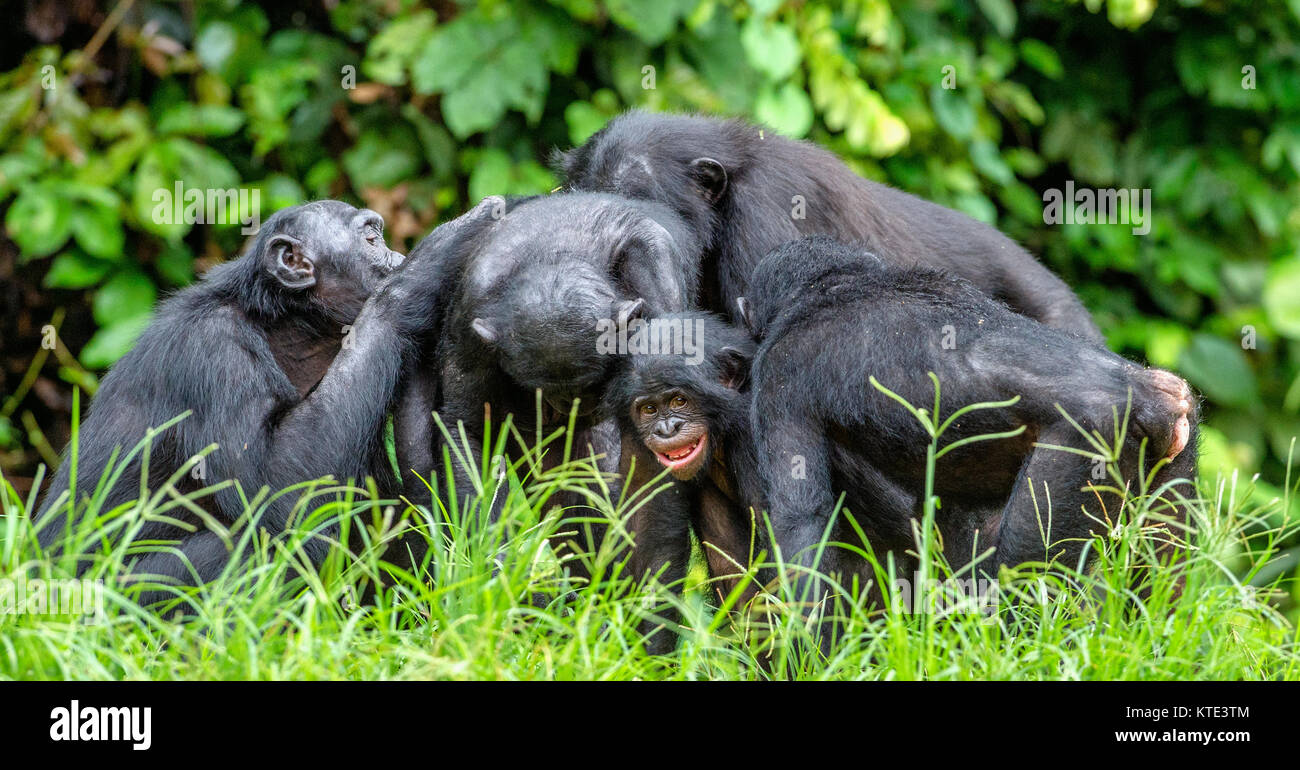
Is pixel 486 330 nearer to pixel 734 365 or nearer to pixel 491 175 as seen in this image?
pixel 734 365

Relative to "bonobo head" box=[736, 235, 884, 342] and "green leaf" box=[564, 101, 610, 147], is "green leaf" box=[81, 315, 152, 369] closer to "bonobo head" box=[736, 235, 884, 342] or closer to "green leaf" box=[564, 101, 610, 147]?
"green leaf" box=[564, 101, 610, 147]

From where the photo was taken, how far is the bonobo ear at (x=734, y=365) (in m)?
4.61

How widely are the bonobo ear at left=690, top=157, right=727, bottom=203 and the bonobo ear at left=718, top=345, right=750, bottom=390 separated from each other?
3.16 feet

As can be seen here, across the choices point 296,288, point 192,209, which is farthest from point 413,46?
point 296,288

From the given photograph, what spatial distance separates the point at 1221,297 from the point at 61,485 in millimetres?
7700

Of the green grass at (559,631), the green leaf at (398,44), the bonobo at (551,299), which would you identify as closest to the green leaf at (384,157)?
the green leaf at (398,44)

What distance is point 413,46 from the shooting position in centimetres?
779

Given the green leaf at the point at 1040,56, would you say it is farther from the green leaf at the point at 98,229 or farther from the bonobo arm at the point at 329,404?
the green leaf at the point at 98,229

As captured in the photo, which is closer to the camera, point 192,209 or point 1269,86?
point 192,209

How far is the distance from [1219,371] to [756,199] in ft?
16.5

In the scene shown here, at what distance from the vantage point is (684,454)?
14.8 ft

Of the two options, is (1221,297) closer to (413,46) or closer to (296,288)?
(413,46)

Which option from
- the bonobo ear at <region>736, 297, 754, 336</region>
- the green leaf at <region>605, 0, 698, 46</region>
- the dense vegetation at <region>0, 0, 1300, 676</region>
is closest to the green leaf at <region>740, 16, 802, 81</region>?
the dense vegetation at <region>0, 0, 1300, 676</region>
